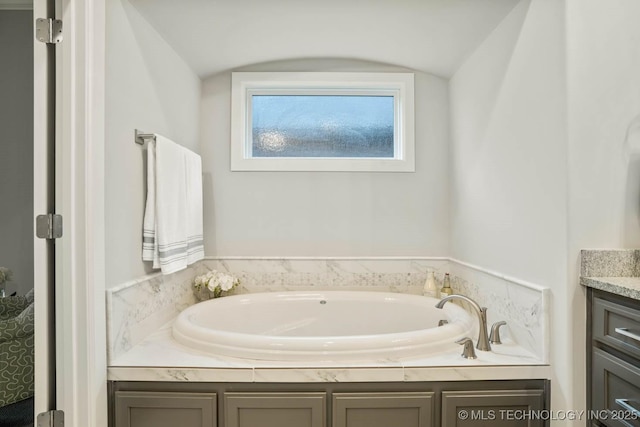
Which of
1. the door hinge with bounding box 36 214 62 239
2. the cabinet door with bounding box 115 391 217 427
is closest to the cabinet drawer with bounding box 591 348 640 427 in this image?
the cabinet door with bounding box 115 391 217 427

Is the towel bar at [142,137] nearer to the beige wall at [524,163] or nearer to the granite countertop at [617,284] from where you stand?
the beige wall at [524,163]

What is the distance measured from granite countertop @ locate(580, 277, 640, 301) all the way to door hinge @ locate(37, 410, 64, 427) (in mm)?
2021

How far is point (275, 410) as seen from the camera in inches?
58.6

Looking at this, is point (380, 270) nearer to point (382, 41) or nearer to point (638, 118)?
point (382, 41)

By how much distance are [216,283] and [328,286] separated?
2.48ft

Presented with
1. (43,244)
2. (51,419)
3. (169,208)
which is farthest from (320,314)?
(43,244)

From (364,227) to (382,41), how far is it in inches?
47.5

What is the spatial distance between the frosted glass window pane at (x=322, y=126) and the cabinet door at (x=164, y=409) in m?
1.73

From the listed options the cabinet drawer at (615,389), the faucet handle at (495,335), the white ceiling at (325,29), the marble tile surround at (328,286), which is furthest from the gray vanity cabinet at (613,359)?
the white ceiling at (325,29)

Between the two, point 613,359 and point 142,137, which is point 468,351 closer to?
point 613,359

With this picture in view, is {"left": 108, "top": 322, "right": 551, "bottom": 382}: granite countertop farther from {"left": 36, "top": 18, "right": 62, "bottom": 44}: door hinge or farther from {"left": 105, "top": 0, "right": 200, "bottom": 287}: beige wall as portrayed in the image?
{"left": 36, "top": 18, "right": 62, "bottom": 44}: door hinge

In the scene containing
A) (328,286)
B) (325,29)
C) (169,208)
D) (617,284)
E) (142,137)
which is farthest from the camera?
(328,286)

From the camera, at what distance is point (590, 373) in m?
1.43

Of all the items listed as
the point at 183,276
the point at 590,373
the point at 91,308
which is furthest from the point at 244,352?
the point at 590,373
